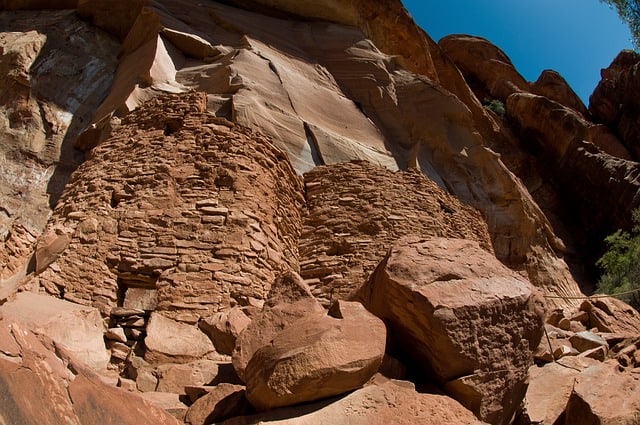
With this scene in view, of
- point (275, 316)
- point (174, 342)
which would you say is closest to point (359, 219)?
point (174, 342)

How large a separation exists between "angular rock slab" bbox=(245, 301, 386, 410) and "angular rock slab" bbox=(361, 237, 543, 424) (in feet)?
1.40

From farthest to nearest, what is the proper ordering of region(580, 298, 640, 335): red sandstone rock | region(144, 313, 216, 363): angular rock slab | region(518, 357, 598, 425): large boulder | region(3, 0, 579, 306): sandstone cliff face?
region(3, 0, 579, 306): sandstone cliff face
region(580, 298, 640, 335): red sandstone rock
region(144, 313, 216, 363): angular rock slab
region(518, 357, 598, 425): large boulder

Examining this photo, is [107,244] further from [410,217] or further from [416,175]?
[416,175]

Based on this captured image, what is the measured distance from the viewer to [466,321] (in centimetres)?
489

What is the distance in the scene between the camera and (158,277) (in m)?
7.83

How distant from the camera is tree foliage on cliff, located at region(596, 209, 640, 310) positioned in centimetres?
1614

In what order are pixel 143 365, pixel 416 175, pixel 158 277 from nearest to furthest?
pixel 143 365 → pixel 158 277 → pixel 416 175

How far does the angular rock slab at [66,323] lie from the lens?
618cm

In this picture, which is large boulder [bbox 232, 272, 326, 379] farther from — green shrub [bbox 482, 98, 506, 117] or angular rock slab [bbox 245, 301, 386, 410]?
green shrub [bbox 482, 98, 506, 117]

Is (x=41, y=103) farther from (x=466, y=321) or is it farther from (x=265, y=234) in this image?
(x=466, y=321)

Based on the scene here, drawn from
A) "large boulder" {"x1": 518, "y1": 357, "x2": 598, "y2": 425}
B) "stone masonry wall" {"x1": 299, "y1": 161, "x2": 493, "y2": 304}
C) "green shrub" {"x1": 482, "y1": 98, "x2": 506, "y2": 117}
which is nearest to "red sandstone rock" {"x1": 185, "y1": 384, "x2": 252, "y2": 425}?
"large boulder" {"x1": 518, "y1": 357, "x2": 598, "y2": 425}

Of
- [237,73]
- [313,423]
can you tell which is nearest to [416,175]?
[237,73]

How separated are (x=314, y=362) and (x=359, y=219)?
6367mm

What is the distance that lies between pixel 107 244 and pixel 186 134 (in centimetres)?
226
